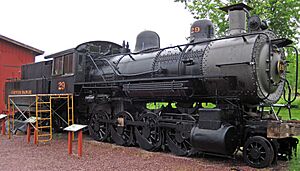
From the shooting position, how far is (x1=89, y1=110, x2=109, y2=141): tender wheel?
11280mm

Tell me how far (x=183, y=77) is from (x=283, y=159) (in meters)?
3.20

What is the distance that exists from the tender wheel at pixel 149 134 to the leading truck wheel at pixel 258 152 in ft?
8.83

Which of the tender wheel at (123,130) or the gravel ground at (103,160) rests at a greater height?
the tender wheel at (123,130)

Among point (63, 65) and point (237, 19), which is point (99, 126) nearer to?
point (63, 65)

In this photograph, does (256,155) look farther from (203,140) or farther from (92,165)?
(92,165)

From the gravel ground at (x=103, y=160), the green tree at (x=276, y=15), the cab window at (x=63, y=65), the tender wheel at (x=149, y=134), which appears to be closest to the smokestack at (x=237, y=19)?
the tender wheel at (x=149, y=134)

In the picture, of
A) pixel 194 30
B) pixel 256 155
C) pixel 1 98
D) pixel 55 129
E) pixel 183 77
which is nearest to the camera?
pixel 256 155

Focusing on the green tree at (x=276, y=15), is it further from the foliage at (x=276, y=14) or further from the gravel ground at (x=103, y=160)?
the gravel ground at (x=103, y=160)

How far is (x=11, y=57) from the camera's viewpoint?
19.8 metres

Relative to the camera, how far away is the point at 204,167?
7293mm

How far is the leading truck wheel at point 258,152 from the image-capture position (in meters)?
6.99

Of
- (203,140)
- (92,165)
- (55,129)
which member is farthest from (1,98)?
(203,140)

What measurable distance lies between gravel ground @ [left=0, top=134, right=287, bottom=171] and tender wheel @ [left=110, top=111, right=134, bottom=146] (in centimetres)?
41

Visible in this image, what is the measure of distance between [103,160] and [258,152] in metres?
3.71
